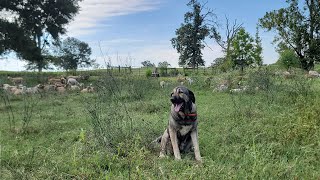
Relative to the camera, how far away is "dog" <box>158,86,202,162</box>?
5312mm

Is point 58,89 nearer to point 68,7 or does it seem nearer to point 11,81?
point 11,81

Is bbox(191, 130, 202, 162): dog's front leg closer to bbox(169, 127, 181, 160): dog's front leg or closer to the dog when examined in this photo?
the dog

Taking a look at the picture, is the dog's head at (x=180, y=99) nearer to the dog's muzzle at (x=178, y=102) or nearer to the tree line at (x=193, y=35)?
the dog's muzzle at (x=178, y=102)

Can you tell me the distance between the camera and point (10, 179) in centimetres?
454

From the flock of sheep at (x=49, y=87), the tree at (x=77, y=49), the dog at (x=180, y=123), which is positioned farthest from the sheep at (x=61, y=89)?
the tree at (x=77, y=49)

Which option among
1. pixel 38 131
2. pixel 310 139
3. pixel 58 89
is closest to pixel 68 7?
pixel 58 89

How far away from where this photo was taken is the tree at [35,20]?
2722 centimetres

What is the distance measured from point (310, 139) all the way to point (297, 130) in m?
0.31

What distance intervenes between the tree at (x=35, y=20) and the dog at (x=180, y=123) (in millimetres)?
23693

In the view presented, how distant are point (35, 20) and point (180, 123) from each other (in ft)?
86.1

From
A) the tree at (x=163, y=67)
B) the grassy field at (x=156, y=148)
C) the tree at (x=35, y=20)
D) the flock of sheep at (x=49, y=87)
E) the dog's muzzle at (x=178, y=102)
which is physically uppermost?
the tree at (x=35, y=20)

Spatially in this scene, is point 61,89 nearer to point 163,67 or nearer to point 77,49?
point 163,67

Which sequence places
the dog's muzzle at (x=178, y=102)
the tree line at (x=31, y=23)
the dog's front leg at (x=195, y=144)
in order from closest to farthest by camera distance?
the dog's muzzle at (x=178, y=102) < the dog's front leg at (x=195, y=144) < the tree line at (x=31, y=23)

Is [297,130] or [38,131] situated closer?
[297,130]
